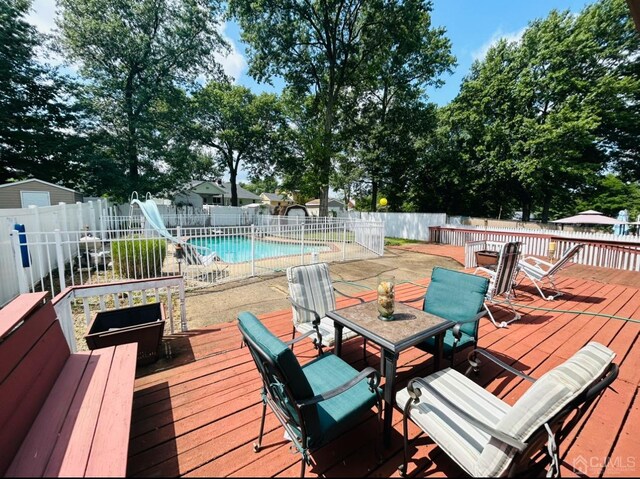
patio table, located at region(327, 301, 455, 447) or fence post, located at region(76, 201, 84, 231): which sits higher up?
fence post, located at region(76, 201, 84, 231)

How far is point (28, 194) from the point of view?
11383 mm

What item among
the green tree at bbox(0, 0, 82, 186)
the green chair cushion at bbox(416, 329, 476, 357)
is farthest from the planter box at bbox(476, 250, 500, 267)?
the green tree at bbox(0, 0, 82, 186)

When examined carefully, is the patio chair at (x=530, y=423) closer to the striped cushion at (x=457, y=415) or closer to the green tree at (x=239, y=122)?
the striped cushion at (x=457, y=415)

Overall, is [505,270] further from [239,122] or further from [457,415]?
[239,122]

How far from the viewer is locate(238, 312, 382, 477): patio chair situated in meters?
1.38

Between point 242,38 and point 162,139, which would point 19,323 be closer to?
point 242,38

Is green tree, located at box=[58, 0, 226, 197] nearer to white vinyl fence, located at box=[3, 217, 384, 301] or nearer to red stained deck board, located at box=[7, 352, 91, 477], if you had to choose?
white vinyl fence, located at box=[3, 217, 384, 301]

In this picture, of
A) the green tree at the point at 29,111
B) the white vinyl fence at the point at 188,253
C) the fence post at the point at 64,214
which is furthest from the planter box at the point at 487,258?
the green tree at the point at 29,111

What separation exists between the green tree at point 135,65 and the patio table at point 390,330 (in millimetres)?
18696

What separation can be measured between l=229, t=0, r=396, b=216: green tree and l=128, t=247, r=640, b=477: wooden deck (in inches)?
507

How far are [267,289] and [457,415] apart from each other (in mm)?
4280

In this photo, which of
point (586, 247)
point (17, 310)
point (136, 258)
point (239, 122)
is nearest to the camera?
point (17, 310)

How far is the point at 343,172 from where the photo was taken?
896 inches

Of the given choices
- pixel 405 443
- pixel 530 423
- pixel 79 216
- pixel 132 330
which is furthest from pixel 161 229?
pixel 530 423
